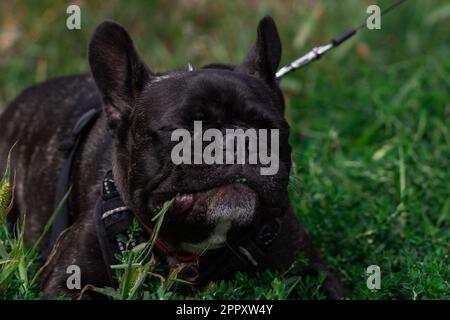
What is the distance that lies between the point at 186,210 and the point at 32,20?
4644 mm

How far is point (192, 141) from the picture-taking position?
3199 millimetres

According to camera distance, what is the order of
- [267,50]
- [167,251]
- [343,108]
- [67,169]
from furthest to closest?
[343,108] < [67,169] < [267,50] < [167,251]

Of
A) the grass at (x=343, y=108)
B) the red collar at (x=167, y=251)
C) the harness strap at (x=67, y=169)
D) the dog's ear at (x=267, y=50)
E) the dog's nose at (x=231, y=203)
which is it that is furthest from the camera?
the harness strap at (x=67, y=169)

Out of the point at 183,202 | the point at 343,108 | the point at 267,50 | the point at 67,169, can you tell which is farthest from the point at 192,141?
the point at 343,108

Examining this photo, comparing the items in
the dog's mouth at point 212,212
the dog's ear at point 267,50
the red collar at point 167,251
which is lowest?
the red collar at point 167,251

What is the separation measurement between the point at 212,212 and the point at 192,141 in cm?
27

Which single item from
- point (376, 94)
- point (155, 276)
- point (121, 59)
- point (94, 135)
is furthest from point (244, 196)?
point (376, 94)

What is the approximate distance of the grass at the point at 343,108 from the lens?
3.97 m

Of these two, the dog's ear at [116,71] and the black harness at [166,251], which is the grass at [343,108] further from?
the dog's ear at [116,71]

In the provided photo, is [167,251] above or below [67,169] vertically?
below

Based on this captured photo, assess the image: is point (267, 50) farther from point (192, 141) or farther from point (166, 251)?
point (166, 251)

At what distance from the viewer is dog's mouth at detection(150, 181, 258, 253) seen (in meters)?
3.19

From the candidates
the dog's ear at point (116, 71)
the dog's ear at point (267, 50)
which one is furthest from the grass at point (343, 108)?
the dog's ear at point (116, 71)

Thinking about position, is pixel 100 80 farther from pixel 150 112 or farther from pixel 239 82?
pixel 239 82
